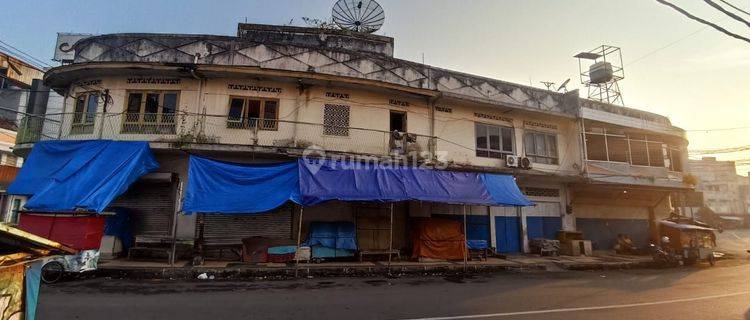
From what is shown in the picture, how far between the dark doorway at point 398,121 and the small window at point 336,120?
2.12m

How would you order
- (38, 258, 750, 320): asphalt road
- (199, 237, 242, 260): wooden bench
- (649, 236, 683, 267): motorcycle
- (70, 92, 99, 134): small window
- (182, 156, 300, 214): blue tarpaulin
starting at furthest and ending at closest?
(649, 236, 683, 267): motorcycle < (70, 92, 99, 134): small window < (199, 237, 242, 260): wooden bench < (182, 156, 300, 214): blue tarpaulin < (38, 258, 750, 320): asphalt road

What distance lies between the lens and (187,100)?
1320 cm

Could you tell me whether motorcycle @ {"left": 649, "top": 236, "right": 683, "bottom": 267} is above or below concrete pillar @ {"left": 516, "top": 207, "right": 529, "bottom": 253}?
below

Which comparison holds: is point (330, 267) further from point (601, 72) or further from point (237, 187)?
point (601, 72)

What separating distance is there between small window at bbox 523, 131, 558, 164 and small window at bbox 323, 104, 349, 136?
8964 mm

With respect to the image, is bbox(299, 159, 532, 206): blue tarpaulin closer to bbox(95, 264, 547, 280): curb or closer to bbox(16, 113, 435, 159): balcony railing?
bbox(16, 113, 435, 159): balcony railing

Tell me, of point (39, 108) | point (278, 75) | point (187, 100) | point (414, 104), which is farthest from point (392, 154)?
point (39, 108)

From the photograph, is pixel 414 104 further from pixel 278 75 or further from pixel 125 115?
pixel 125 115

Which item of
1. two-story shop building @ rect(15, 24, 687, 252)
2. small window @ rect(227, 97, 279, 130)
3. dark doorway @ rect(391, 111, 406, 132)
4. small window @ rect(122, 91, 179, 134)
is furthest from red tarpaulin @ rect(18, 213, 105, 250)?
dark doorway @ rect(391, 111, 406, 132)

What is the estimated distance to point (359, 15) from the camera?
18156 mm

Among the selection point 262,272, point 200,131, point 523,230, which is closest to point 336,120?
point 200,131

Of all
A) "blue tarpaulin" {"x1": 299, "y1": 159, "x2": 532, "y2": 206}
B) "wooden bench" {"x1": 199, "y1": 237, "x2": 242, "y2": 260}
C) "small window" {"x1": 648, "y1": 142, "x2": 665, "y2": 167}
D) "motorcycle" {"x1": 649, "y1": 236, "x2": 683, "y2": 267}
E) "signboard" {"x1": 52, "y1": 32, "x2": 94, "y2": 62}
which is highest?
"signboard" {"x1": 52, "y1": 32, "x2": 94, "y2": 62}

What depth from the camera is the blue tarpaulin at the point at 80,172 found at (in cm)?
1041

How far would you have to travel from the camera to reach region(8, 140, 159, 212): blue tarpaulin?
10414mm
